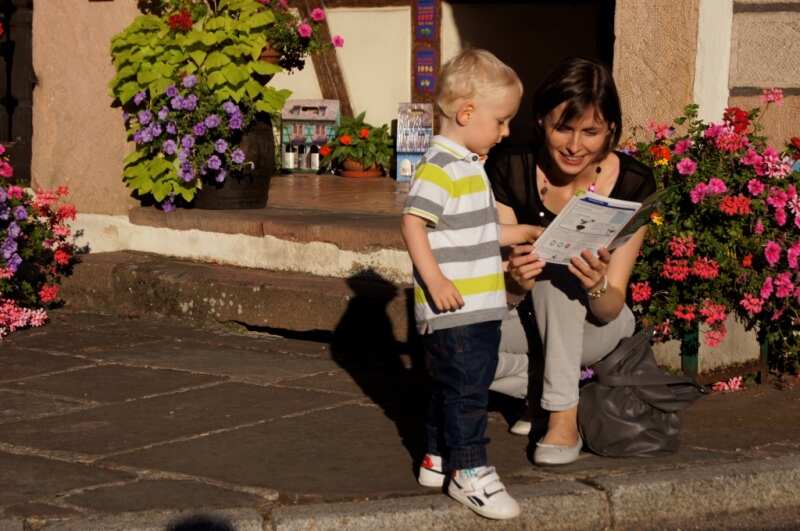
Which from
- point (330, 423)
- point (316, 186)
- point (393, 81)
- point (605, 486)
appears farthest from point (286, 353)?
point (393, 81)

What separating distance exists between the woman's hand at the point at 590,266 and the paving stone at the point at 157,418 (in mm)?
1410

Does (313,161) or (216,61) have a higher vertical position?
(216,61)

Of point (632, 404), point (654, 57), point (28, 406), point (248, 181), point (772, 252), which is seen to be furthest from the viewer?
point (248, 181)

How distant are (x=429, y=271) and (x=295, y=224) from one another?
3.36 m

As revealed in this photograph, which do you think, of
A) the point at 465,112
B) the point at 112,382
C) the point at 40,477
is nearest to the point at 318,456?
the point at 40,477

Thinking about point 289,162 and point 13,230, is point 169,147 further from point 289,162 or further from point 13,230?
point 289,162

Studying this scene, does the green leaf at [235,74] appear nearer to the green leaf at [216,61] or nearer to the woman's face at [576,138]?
the green leaf at [216,61]

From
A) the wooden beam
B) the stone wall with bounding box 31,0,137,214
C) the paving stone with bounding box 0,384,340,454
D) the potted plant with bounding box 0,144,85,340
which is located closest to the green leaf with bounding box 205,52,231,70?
the stone wall with bounding box 31,0,137,214

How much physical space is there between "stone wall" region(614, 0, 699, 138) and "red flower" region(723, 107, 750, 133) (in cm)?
57

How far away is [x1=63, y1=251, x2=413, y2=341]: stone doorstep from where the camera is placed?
22.3 feet

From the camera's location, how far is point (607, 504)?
4.39m

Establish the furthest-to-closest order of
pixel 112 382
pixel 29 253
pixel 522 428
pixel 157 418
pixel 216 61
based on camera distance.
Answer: pixel 216 61, pixel 29 253, pixel 112 382, pixel 157 418, pixel 522 428

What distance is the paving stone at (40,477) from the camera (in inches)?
173

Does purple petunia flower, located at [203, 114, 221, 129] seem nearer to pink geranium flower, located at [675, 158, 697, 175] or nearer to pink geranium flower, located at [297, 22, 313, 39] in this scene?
pink geranium flower, located at [297, 22, 313, 39]
